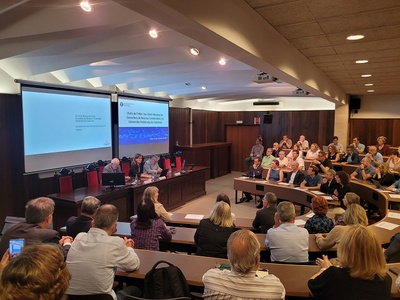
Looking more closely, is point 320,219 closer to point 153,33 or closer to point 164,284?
point 164,284

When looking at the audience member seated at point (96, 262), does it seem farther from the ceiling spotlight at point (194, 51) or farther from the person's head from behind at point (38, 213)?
the ceiling spotlight at point (194, 51)

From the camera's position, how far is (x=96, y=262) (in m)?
2.11

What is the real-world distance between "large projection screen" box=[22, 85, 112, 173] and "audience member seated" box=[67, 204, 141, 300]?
4.35 meters

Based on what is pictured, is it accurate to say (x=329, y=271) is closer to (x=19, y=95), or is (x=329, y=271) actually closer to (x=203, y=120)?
(x=19, y=95)

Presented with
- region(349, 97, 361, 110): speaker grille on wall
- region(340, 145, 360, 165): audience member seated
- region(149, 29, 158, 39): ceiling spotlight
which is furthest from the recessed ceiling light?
region(349, 97, 361, 110): speaker grille on wall

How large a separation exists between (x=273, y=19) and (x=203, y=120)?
9390 mm

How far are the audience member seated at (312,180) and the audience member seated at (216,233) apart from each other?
3.73 metres

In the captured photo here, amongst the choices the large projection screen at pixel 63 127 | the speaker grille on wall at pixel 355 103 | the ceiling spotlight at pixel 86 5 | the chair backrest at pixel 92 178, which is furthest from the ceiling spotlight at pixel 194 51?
the speaker grille on wall at pixel 355 103

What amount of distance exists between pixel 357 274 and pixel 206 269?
1169 mm

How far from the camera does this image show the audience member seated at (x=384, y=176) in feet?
19.5

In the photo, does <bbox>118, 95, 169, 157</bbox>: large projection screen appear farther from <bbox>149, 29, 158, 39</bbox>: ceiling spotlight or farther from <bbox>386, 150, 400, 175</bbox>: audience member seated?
<bbox>386, 150, 400, 175</bbox>: audience member seated

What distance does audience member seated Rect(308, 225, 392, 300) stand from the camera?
175cm

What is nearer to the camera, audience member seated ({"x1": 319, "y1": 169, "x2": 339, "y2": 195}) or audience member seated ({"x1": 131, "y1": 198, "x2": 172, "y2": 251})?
audience member seated ({"x1": 131, "y1": 198, "x2": 172, "y2": 251})

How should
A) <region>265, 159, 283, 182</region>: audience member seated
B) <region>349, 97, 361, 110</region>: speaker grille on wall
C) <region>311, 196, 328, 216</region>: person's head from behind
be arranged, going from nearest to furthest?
<region>311, 196, 328, 216</region>: person's head from behind, <region>265, 159, 283, 182</region>: audience member seated, <region>349, 97, 361, 110</region>: speaker grille on wall
